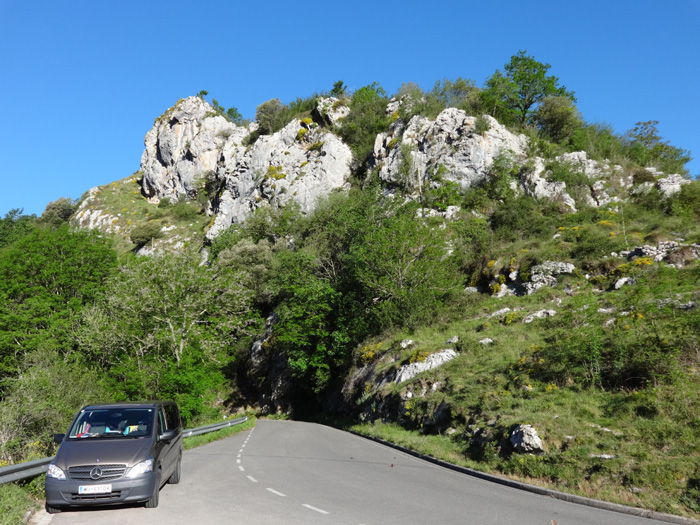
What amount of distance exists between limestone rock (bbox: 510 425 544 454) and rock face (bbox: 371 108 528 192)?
36121 millimetres

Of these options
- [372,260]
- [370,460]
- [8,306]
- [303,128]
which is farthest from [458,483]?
[303,128]

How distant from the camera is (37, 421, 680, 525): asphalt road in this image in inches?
272

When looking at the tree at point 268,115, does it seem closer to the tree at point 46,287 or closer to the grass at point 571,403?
the tree at point 46,287

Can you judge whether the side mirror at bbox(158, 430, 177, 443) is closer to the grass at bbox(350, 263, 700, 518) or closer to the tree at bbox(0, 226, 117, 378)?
the grass at bbox(350, 263, 700, 518)

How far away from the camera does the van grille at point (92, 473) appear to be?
701 cm

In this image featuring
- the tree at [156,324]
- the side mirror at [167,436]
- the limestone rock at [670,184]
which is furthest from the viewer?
the limestone rock at [670,184]

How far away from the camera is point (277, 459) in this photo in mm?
13578

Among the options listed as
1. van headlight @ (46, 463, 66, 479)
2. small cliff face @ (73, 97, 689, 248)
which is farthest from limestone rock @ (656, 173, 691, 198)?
van headlight @ (46, 463, 66, 479)

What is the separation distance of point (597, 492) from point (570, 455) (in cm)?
152

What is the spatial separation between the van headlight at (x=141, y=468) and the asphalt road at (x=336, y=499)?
0.64 metres

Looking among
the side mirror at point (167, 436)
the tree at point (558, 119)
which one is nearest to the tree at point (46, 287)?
the side mirror at point (167, 436)

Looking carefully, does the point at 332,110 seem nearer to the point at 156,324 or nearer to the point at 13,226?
the point at 156,324

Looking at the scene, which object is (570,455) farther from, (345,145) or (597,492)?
(345,145)

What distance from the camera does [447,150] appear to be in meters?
47.2
